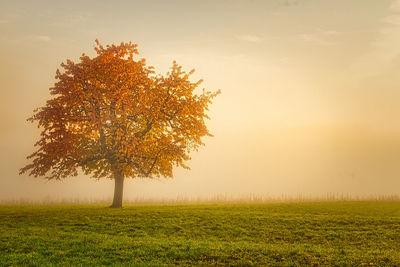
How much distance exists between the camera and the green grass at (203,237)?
16.4 metres

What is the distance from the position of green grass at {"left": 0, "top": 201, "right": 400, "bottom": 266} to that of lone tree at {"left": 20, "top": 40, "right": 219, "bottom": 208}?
17.5 ft

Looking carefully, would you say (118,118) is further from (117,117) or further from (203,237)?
(203,237)

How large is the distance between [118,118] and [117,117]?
25.5 inches

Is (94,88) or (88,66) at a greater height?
(88,66)

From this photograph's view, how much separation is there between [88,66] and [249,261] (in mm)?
26555

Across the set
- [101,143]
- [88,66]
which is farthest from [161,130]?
[88,66]

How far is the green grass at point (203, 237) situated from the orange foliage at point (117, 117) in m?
5.34

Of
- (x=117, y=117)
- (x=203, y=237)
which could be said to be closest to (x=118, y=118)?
(x=117, y=117)

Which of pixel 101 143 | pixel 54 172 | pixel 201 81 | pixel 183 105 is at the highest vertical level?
pixel 201 81

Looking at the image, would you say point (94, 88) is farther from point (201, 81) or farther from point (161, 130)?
point (201, 81)

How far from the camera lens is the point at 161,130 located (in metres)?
35.9

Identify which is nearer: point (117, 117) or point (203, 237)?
point (203, 237)

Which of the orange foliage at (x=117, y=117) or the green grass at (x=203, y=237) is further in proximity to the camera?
the orange foliage at (x=117, y=117)

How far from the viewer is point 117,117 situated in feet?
115
